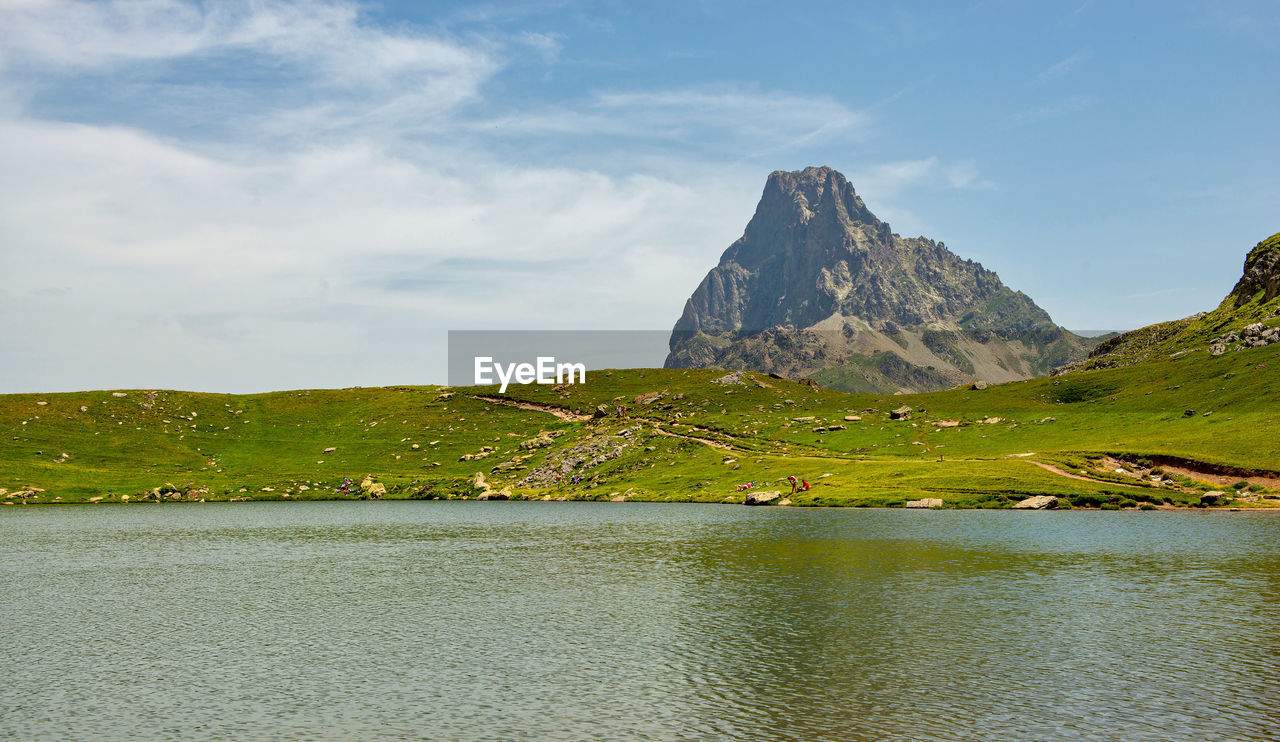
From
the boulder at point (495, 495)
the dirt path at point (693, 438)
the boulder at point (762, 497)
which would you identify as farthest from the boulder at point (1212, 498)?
the boulder at point (495, 495)

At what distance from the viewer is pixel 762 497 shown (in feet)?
412

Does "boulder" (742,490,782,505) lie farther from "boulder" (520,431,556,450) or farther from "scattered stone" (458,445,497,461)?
"scattered stone" (458,445,497,461)

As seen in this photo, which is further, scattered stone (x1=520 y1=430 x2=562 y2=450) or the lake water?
scattered stone (x1=520 y1=430 x2=562 y2=450)

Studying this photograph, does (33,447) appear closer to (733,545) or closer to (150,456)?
(150,456)

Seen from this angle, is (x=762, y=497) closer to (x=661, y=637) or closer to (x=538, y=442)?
(x=538, y=442)

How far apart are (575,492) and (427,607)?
10043 centimetres

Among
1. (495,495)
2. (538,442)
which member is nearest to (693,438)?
(538,442)

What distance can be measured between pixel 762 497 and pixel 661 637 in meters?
83.1

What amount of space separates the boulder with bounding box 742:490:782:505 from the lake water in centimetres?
3721

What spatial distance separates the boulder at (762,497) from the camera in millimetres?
125000

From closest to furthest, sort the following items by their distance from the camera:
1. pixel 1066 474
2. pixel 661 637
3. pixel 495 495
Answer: pixel 661 637, pixel 1066 474, pixel 495 495

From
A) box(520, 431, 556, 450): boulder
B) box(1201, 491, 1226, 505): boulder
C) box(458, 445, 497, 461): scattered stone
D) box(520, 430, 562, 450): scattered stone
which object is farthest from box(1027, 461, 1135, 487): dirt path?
box(458, 445, 497, 461): scattered stone

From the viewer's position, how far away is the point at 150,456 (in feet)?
600

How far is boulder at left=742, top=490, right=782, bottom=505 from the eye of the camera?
4921 inches
